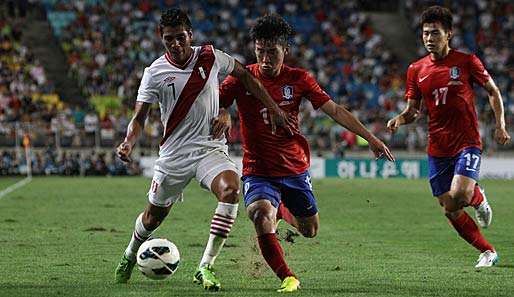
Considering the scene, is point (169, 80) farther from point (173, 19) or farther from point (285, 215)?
point (285, 215)

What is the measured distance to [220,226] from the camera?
835 cm

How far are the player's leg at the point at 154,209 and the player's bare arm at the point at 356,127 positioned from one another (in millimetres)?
1342

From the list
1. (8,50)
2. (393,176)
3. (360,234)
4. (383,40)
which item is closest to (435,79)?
(360,234)

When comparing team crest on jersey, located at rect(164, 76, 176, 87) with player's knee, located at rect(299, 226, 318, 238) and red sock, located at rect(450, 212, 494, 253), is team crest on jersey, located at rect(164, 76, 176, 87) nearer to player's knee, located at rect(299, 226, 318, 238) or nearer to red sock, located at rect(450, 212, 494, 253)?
player's knee, located at rect(299, 226, 318, 238)

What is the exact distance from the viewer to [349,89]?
37.5 metres

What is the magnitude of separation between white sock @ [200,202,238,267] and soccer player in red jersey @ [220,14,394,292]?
189 millimetres

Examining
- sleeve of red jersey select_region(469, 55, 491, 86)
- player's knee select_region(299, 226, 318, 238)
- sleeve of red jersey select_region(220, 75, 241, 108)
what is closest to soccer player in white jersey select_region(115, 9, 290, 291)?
sleeve of red jersey select_region(220, 75, 241, 108)

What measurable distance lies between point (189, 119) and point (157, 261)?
1.19 m

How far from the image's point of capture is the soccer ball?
8328 millimetres

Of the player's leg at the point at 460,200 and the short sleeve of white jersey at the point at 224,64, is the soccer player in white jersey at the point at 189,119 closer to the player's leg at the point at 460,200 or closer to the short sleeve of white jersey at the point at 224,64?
the short sleeve of white jersey at the point at 224,64

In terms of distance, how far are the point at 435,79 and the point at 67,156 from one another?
74.1 feet

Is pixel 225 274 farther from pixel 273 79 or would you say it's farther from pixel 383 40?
pixel 383 40

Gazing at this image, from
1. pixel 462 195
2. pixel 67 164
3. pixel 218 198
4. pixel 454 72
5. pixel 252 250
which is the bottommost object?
pixel 67 164

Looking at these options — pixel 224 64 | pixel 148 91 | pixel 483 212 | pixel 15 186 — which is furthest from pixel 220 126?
pixel 15 186
